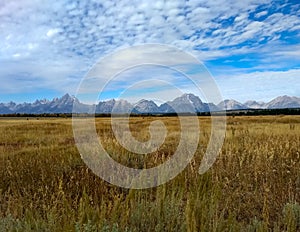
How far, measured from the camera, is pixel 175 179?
239 inches

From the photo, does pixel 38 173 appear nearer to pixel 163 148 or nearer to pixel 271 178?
pixel 271 178

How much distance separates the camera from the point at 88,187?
589cm

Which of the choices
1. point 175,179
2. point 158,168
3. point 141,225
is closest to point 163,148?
A: point 158,168

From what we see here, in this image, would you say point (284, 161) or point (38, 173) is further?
point (284, 161)

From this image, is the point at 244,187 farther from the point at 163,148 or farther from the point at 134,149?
the point at 163,148

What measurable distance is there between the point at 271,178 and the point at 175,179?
192 cm

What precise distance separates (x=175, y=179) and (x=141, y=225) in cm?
234

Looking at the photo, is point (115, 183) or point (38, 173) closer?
point (115, 183)

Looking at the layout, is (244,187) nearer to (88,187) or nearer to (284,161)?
(284,161)

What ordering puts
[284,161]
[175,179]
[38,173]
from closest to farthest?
[175,179] → [38,173] → [284,161]

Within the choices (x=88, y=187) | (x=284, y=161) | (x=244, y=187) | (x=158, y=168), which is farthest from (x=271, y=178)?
(x=88, y=187)

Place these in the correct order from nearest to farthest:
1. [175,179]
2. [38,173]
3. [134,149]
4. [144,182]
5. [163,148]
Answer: [144,182] < [175,179] < [38,173] < [134,149] < [163,148]

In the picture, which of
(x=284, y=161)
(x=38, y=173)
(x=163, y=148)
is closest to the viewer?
(x=38, y=173)

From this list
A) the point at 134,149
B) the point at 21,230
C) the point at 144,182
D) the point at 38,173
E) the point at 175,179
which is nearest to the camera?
the point at 21,230
